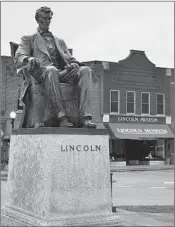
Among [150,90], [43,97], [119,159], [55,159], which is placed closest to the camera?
[55,159]

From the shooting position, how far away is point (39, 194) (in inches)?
249

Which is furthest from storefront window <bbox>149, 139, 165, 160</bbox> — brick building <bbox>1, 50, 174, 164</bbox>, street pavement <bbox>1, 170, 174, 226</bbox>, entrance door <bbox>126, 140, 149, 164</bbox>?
street pavement <bbox>1, 170, 174, 226</bbox>

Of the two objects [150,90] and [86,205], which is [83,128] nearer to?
[86,205]

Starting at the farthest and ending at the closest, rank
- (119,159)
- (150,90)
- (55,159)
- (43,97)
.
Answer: (150,90)
(119,159)
(43,97)
(55,159)

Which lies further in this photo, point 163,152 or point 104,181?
point 163,152

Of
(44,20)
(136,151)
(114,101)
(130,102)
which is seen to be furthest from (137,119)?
(44,20)

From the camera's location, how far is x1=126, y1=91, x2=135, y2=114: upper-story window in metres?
34.8

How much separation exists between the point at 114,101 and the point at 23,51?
27.6 meters

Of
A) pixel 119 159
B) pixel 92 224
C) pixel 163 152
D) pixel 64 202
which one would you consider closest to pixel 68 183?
pixel 64 202

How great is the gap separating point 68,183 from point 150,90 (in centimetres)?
3014

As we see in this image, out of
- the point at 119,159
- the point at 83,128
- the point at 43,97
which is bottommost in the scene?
the point at 119,159

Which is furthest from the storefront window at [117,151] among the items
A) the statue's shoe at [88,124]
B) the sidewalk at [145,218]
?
the statue's shoe at [88,124]

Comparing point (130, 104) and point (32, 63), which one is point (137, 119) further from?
point (32, 63)

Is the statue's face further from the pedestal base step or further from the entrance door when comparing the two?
the entrance door
